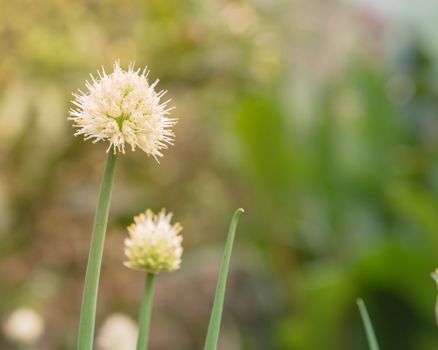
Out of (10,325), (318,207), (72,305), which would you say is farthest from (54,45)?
(10,325)

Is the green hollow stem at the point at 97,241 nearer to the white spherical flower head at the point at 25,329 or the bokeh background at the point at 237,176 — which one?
the white spherical flower head at the point at 25,329

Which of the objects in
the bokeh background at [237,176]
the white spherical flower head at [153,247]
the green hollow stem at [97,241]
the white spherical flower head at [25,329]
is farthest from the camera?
the bokeh background at [237,176]

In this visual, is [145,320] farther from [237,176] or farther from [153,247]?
[237,176]

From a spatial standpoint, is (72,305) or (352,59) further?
(352,59)

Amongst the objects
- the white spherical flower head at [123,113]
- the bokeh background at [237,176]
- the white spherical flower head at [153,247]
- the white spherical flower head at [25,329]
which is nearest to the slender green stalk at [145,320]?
the white spherical flower head at [153,247]

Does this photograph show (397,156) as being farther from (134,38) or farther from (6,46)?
(6,46)

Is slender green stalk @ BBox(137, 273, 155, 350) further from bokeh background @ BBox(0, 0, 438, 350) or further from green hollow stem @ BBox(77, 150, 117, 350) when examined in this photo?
bokeh background @ BBox(0, 0, 438, 350)

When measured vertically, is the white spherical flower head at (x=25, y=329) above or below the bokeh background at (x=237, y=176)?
below

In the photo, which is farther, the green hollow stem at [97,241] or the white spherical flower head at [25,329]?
the white spherical flower head at [25,329]

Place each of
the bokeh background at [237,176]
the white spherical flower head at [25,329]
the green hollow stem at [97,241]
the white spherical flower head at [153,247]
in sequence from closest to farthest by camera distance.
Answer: the green hollow stem at [97,241], the white spherical flower head at [153,247], the white spherical flower head at [25,329], the bokeh background at [237,176]
